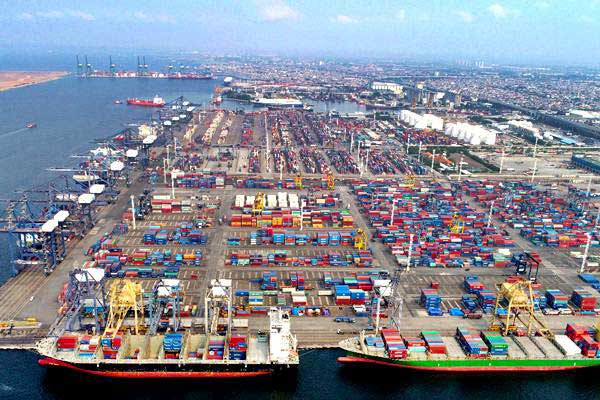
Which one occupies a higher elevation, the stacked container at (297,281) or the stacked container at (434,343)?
the stacked container at (297,281)

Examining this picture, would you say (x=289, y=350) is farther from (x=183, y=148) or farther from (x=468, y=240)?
(x=183, y=148)

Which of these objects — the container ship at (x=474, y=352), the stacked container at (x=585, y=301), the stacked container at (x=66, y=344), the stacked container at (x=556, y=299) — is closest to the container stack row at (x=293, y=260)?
the container ship at (x=474, y=352)

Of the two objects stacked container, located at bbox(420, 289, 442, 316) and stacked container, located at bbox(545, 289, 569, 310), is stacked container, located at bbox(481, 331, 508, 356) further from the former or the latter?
stacked container, located at bbox(545, 289, 569, 310)

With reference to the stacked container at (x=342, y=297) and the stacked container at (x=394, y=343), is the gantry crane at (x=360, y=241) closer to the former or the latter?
the stacked container at (x=342, y=297)

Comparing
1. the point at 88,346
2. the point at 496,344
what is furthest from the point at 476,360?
the point at 88,346

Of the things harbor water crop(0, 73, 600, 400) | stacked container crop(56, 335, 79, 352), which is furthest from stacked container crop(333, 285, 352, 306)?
stacked container crop(56, 335, 79, 352)

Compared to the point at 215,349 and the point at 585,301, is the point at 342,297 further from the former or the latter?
the point at 585,301
